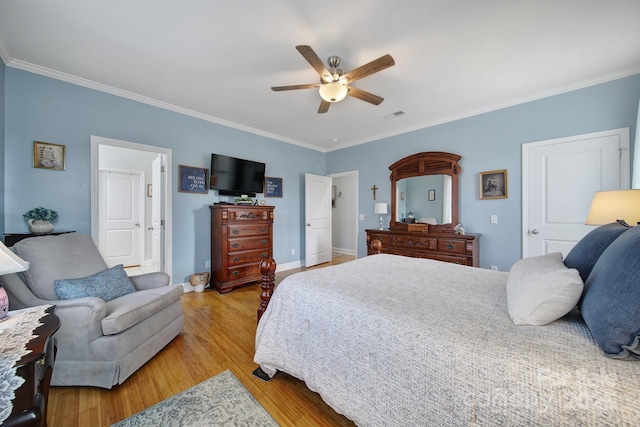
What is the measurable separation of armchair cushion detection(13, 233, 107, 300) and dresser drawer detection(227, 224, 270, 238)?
5.05 feet

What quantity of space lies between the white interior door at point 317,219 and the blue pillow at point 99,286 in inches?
128

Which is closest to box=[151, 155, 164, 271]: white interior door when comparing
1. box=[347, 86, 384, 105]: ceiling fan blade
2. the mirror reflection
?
box=[347, 86, 384, 105]: ceiling fan blade

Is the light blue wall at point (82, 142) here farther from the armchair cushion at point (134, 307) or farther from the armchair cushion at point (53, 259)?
the armchair cushion at point (134, 307)

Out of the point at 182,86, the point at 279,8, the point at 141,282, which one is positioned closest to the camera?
the point at 279,8

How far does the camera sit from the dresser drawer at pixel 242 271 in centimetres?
350

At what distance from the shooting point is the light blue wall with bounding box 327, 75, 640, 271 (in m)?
2.56

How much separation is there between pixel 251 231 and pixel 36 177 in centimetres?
238

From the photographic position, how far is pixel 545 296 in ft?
3.08

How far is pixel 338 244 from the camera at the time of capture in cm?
698

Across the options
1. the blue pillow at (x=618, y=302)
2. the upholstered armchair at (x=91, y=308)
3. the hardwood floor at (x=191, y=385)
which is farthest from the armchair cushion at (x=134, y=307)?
the blue pillow at (x=618, y=302)

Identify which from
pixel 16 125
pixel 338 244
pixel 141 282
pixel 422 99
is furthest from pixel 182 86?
pixel 338 244

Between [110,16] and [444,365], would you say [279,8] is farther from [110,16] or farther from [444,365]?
[444,365]

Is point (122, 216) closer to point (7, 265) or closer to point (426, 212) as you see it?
point (7, 265)

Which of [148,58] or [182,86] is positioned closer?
[148,58]
